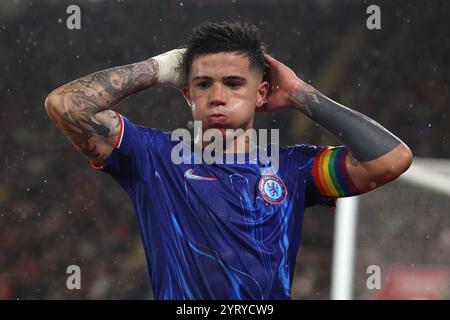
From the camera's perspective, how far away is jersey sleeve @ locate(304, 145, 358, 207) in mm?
3137

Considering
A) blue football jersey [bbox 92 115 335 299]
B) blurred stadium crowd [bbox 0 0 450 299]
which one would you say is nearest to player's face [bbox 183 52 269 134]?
blue football jersey [bbox 92 115 335 299]

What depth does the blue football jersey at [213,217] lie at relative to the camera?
2.87 metres

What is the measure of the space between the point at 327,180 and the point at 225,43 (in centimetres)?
67

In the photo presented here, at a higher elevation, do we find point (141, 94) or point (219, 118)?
point (141, 94)

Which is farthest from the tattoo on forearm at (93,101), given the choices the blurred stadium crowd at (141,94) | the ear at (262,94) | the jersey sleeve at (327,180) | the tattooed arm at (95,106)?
the blurred stadium crowd at (141,94)

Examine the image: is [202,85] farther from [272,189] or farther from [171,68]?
[272,189]

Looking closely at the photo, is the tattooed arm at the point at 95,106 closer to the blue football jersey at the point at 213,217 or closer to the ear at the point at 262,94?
the blue football jersey at the point at 213,217

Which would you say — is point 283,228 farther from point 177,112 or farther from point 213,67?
point 177,112

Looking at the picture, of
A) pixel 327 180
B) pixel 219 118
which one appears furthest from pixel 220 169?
pixel 327 180

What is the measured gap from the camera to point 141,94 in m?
9.12

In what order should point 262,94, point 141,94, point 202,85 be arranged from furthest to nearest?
point 141,94
point 262,94
point 202,85

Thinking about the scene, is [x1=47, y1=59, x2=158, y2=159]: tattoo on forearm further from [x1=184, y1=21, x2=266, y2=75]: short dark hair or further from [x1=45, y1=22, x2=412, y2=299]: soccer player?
[x1=184, y1=21, x2=266, y2=75]: short dark hair

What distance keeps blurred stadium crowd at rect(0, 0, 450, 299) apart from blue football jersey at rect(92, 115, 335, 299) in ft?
18.0

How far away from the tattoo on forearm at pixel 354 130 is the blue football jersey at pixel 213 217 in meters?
0.17
